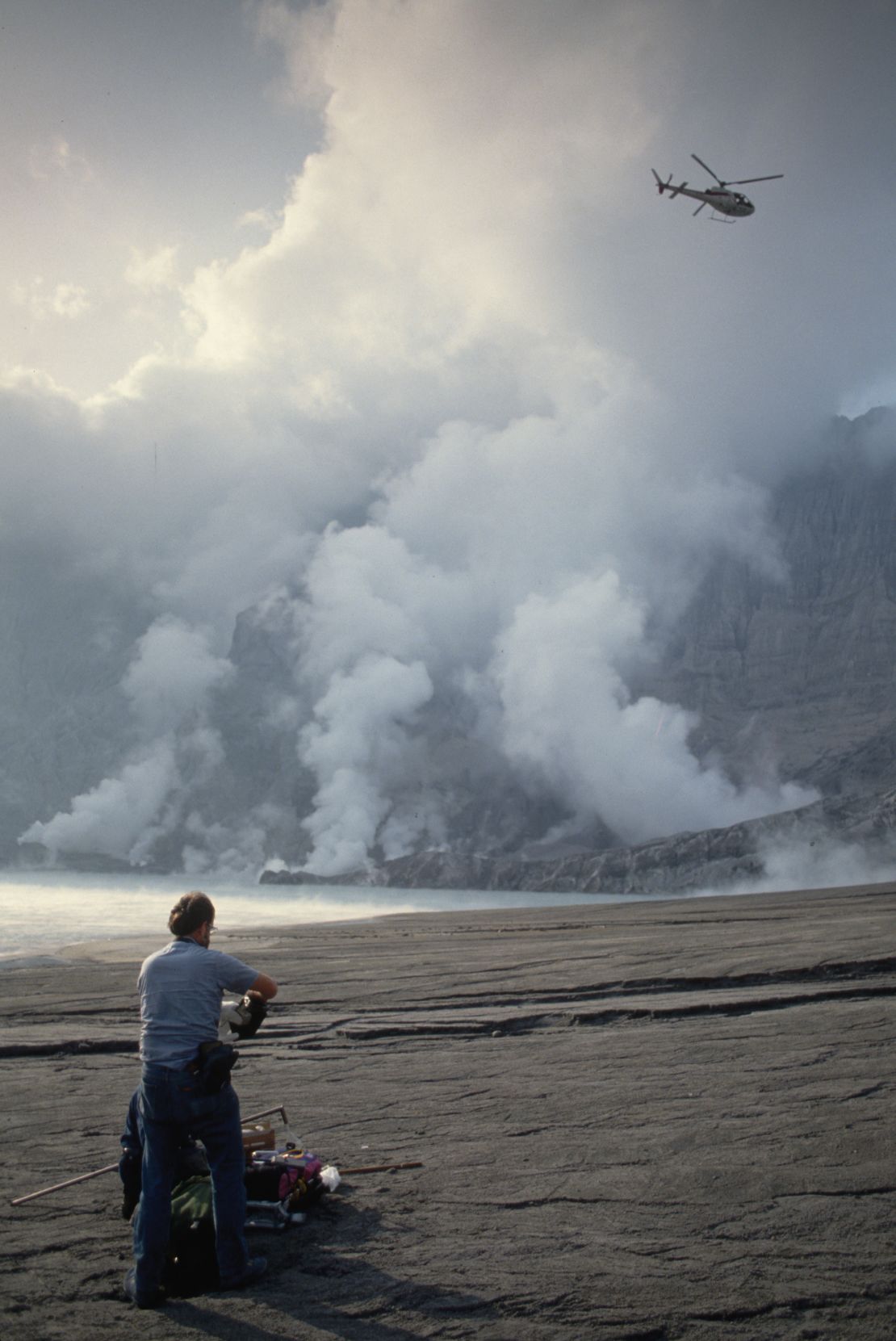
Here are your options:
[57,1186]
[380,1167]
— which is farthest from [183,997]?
[380,1167]

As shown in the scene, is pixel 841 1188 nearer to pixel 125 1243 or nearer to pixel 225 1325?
pixel 225 1325

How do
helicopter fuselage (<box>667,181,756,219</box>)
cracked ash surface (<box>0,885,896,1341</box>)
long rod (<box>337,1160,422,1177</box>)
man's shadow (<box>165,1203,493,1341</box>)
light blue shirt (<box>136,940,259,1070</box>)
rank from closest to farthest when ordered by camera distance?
man's shadow (<box>165,1203,493,1341</box>)
cracked ash surface (<box>0,885,896,1341</box>)
light blue shirt (<box>136,940,259,1070</box>)
long rod (<box>337,1160,422,1177</box>)
helicopter fuselage (<box>667,181,756,219</box>)

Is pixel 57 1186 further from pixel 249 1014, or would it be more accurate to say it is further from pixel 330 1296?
pixel 330 1296

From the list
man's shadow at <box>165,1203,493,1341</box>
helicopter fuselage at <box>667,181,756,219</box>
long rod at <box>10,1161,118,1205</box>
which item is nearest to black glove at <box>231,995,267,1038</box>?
man's shadow at <box>165,1203,493,1341</box>

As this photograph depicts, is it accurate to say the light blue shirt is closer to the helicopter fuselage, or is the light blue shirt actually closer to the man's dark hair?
the man's dark hair

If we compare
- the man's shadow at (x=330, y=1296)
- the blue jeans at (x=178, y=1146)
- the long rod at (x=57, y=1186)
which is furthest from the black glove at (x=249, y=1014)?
the long rod at (x=57, y=1186)

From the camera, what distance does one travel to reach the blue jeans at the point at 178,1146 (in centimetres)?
629

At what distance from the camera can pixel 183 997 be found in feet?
21.9

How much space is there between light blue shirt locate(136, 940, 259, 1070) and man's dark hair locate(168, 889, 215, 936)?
125 mm

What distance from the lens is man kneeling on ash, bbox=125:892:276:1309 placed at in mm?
6258

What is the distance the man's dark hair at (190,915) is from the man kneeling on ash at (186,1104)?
0.16m

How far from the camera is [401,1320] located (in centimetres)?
576

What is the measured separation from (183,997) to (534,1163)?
4.17 meters

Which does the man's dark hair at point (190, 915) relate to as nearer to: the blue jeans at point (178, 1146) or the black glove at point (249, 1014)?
the black glove at point (249, 1014)
